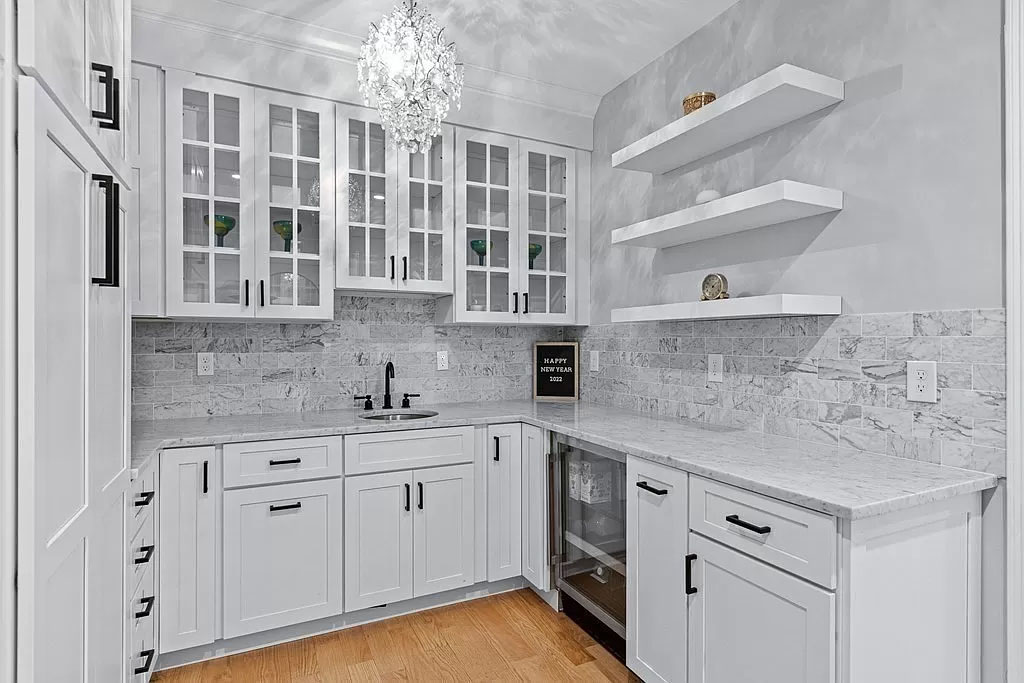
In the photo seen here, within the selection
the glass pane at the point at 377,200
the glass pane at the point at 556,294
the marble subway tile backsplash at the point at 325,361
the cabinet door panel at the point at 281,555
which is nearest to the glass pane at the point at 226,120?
the glass pane at the point at 377,200

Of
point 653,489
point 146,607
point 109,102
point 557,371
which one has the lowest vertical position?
point 146,607

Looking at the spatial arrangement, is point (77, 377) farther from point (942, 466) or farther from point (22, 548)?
point (942, 466)

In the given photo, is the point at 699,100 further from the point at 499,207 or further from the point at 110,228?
the point at 110,228

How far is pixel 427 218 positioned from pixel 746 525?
6.93ft

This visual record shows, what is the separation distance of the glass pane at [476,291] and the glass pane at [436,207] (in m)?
0.30

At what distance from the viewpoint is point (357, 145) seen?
9.46 ft

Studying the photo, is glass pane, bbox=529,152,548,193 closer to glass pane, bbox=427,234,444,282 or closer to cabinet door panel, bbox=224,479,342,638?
glass pane, bbox=427,234,444,282

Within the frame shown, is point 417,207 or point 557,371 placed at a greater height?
point 417,207

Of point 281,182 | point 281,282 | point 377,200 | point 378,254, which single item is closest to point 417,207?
point 377,200

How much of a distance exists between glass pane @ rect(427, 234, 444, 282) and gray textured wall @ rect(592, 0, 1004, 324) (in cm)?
115

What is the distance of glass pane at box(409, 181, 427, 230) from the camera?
9.89 ft

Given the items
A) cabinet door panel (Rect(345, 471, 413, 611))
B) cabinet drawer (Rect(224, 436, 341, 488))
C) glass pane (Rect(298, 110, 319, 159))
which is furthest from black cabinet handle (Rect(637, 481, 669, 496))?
glass pane (Rect(298, 110, 319, 159))

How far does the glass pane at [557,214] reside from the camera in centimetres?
345

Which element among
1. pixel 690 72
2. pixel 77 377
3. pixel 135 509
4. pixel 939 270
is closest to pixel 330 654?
pixel 135 509
